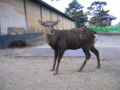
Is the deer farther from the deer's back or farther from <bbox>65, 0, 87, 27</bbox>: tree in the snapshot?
<bbox>65, 0, 87, 27</bbox>: tree

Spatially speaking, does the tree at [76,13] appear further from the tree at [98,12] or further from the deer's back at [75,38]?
the deer's back at [75,38]

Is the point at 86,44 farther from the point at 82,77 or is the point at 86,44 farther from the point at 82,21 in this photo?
the point at 82,21

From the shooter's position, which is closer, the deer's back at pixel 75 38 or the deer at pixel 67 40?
the deer at pixel 67 40

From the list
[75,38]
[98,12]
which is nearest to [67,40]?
[75,38]

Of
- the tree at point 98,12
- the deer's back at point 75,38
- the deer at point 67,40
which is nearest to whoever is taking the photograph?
the deer at point 67,40

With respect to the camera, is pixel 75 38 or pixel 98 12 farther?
pixel 98 12

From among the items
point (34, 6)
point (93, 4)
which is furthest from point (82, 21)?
point (34, 6)

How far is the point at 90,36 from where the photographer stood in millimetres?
4711

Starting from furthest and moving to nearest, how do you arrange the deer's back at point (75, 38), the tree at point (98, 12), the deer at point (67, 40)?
the tree at point (98, 12)
the deer's back at point (75, 38)
the deer at point (67, 40)

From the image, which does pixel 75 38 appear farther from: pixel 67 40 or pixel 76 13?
pixel 76 13

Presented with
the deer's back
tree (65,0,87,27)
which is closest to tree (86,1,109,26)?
tree (65,0,87,27)

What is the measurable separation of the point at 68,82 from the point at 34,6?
47.9 ft

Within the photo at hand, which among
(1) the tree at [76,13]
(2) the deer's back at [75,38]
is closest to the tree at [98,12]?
(1) the tree at [76,13]

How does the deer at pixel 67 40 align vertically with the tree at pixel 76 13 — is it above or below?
below
